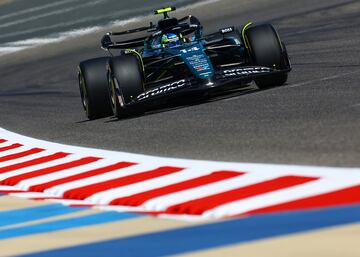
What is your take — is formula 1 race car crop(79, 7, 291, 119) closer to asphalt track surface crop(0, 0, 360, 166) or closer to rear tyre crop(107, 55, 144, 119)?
rear tyre crop(107, 55, 144, 119)

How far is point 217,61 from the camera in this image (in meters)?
13.3

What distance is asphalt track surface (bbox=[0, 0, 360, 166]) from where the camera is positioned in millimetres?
8117

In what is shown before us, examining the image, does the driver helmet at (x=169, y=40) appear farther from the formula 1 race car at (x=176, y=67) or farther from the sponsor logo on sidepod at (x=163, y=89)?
the sponsor logo on sidepod at (x=163, y=89)

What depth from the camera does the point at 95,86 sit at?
13109 millimetres

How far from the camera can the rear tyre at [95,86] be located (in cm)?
1305

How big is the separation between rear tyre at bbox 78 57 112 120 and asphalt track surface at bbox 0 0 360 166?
219mm

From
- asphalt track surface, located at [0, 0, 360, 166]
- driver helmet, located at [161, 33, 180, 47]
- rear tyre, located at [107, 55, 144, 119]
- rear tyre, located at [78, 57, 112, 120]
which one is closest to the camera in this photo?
asphalt track surface, located at [0, 0, 360, 166]

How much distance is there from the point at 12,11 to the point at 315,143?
27634 mm

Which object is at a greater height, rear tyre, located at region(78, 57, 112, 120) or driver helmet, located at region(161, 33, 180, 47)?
driver helmet, located at region(161, 33, 180, 47)

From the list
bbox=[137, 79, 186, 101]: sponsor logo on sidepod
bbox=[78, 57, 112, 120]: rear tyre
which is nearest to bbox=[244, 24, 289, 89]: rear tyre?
bbox=[137, 79, 186, 101]: sponsor logo on sidepod

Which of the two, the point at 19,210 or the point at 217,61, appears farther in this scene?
the point at 217,61

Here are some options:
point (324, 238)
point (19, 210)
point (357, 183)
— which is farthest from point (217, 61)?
point (324, 238)

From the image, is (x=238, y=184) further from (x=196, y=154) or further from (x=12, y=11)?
(x=12, y=11)

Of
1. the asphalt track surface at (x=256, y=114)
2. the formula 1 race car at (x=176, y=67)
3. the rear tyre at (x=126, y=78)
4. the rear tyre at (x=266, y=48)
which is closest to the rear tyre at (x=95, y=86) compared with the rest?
the formula 1 race car at (x=176, y=67)
